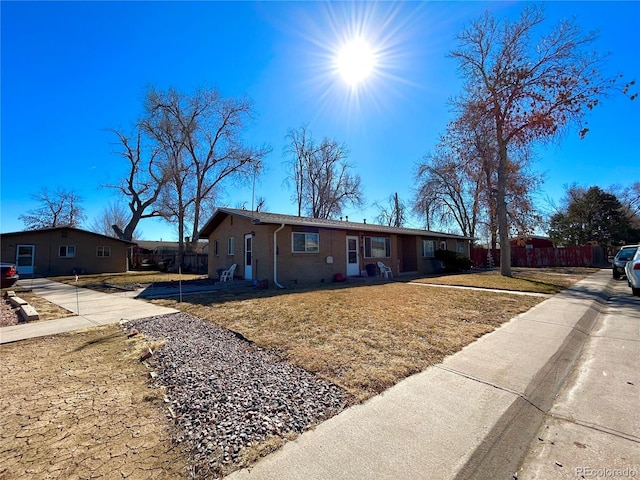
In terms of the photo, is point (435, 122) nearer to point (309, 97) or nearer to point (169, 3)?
point (309, 97)

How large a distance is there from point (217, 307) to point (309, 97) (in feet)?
34.2

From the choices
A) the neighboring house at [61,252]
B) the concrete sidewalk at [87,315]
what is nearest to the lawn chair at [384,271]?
the concrete sidewalk at [87,315]

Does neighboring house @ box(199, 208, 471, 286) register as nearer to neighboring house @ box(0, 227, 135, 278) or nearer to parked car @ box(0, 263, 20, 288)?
parked car @ box(0, 263, 20, 288)

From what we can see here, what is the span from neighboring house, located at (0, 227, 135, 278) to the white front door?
20.9 meters

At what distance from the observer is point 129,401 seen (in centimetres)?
288

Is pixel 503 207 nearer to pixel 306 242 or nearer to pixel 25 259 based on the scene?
pixel 306 242

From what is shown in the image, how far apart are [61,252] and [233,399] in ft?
87.3

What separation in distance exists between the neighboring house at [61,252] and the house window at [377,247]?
21.5 meters

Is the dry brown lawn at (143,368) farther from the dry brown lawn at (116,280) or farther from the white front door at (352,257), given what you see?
the dry brown lawn at (116,280)

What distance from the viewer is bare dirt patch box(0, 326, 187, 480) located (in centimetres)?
199

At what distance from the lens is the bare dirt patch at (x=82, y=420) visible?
1987mm

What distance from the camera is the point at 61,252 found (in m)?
21.6

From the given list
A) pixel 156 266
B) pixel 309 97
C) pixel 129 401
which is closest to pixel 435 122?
pixel 309 97

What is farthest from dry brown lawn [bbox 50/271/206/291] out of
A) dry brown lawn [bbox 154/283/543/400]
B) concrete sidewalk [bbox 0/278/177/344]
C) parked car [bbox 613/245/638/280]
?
parked car [bbox 613/245/638/280]
